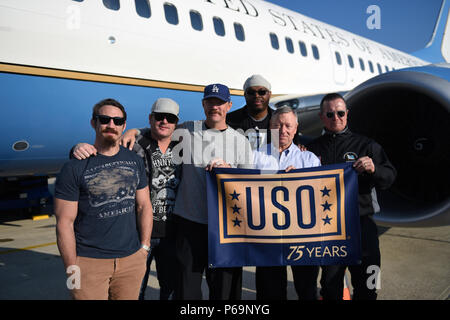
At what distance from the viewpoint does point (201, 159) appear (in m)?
2.48

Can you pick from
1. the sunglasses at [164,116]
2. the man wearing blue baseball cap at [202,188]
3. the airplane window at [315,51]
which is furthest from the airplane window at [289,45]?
the sunglasses at [164,116]

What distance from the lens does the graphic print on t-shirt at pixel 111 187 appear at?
1.97 meters

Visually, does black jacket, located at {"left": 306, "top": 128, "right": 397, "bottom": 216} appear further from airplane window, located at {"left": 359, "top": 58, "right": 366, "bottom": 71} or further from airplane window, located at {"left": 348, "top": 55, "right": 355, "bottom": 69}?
airplane window, located at {"left": 359, "top": 58, "right": 366, "bottom": 71}

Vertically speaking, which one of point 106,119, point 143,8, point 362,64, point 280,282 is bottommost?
point 280,282

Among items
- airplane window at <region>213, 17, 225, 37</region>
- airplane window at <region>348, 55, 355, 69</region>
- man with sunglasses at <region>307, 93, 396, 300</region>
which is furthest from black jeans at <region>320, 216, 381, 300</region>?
airplane window at <region>348, 55, 355, 69</region>

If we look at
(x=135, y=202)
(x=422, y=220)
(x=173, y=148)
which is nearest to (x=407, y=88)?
(x=422, y=220)

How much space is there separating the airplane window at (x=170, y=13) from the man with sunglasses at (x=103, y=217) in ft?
10.9

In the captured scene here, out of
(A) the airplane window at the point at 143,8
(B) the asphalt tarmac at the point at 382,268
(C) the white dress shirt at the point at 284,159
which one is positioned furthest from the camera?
(A) the airplane window at the point at 143,8

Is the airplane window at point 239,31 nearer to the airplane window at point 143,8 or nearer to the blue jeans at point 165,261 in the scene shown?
the airplane window at point 143,8

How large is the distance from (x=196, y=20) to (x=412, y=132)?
136 inches

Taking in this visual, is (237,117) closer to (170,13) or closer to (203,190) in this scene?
(203,190)

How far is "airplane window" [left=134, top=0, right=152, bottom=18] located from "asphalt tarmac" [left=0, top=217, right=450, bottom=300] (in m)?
3.33

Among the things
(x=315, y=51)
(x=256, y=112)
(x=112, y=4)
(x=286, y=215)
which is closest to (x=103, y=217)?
(x=286, y=215)

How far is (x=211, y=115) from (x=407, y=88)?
2434 mm
